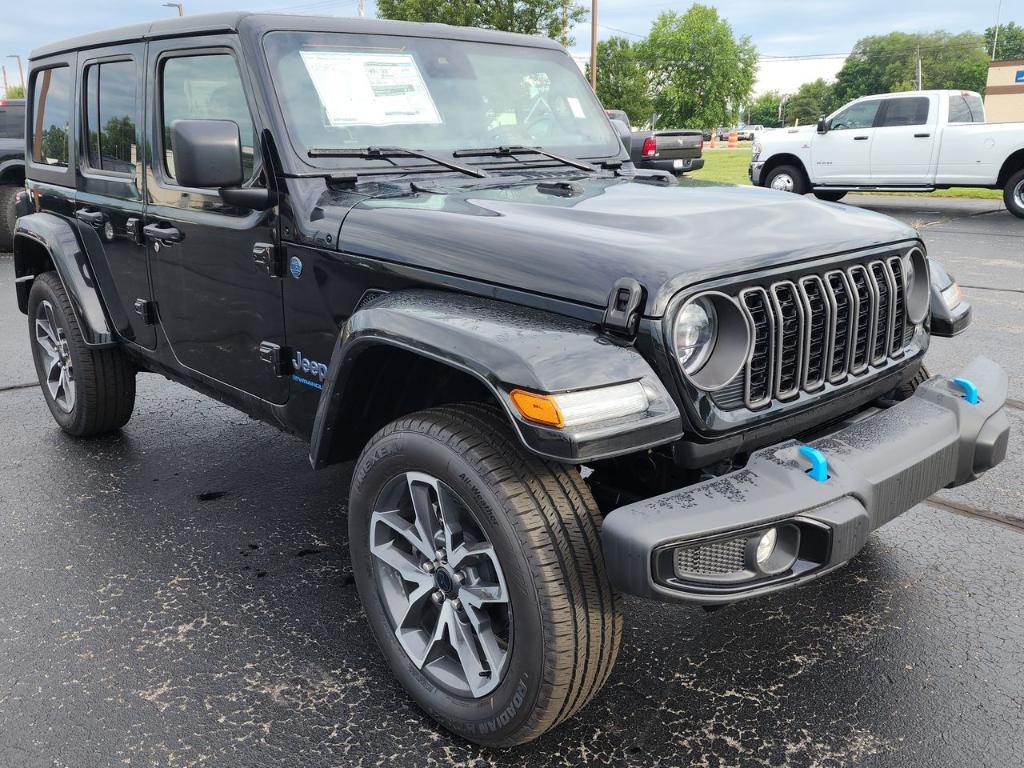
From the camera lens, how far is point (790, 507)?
198 cm

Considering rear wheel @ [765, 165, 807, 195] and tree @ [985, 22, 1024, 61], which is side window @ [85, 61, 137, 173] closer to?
rear wheel @ [765, 165, 807, 195]

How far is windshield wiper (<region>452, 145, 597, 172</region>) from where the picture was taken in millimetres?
3299

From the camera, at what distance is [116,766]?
91.0 inches

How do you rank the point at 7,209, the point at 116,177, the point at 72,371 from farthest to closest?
the point at 7,209 → the point at 72,371 → the point at 116,177

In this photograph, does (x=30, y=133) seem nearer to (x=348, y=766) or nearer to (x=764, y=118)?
(x=348, y=766)

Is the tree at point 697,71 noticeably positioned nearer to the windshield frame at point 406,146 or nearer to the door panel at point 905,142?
the door panel at point 905,142

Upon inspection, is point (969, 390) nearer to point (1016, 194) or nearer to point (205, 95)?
point (205, 95)

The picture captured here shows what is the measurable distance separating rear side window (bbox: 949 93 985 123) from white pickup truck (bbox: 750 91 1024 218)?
2 cm

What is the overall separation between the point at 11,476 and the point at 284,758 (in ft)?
8.80

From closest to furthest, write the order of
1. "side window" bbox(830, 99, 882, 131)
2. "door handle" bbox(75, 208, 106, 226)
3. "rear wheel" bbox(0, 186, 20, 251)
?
"door handle" bbox(75, 208, 106, 226) → "rear wheel" bbox(0, 186, 20, 251) → "side window" bbox(830, 99, 882, 131)

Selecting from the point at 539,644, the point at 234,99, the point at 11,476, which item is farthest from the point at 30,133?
the point at 539,644

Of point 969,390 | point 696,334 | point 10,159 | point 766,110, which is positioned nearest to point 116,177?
point 696,334

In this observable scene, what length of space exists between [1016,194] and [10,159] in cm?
1387

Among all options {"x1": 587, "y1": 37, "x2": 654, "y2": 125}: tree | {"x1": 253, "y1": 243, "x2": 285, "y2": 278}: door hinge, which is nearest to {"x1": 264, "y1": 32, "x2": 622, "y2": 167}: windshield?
{"x1": 253, "y1": 243, "x2": 285, "y2": 278}: door hinge
